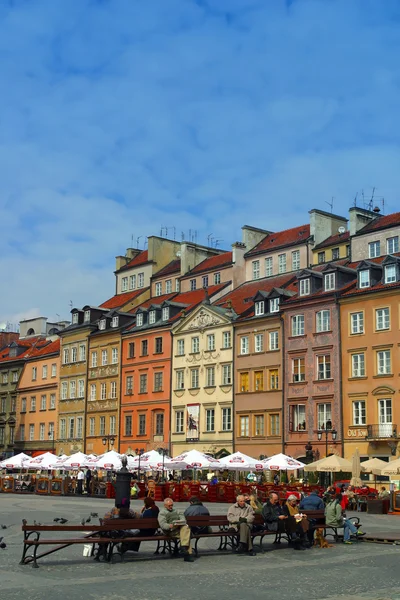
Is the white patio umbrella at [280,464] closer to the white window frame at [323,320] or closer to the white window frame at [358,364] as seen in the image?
the white window frame at [358,364]

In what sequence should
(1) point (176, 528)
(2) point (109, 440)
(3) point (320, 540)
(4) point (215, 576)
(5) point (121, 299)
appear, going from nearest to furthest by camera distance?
1. (4) point (215, 576)
2. (1) point (176, 528)
3. (3) point (320, 540)
4. (2) point (109, 440)
5. (5) point (121, 299)

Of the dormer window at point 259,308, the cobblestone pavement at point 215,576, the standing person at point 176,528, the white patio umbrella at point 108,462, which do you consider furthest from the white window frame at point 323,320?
the standing person at point 176,528

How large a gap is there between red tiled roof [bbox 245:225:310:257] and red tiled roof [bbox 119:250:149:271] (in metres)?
11.7

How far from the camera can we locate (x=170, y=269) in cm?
6700

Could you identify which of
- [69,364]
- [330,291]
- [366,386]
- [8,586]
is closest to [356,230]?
[330,291]

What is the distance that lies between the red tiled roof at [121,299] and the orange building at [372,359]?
2370 centimetres

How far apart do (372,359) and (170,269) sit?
2438cm

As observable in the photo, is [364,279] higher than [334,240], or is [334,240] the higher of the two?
[334,240]

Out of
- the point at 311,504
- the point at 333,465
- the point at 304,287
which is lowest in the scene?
the point at 311,504

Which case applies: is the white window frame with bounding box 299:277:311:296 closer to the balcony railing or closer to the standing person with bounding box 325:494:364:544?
the balcony railing

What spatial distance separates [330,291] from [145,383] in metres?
17.7

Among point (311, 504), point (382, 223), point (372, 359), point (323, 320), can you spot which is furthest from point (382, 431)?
point (311, 504)

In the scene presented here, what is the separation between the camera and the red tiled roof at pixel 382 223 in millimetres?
49947

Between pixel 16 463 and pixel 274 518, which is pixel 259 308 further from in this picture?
pixel 274 518
